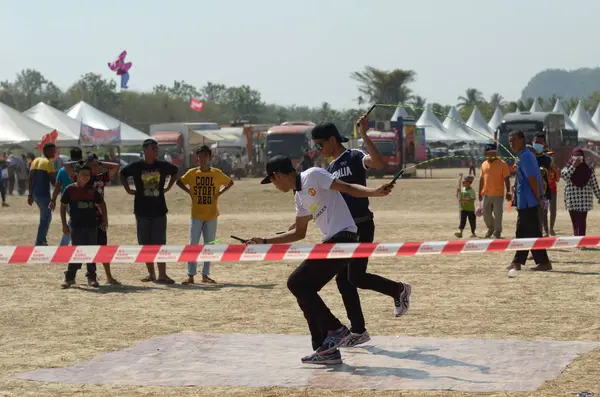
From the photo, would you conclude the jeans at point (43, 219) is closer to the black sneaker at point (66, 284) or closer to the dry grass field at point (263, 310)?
the dry grass field at point (263, 310)

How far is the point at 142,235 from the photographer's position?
46.1 ft

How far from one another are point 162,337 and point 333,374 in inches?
87.3

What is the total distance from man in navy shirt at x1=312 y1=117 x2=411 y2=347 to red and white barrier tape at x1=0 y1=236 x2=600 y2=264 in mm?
258

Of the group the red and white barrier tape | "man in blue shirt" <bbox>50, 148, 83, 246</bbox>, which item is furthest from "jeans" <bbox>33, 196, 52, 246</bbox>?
the red and white barrier tape

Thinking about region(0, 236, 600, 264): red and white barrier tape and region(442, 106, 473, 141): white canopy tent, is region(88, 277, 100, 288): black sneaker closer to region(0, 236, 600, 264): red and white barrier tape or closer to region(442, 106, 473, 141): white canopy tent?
region(0, 236, 600, 264): red and white barrier tape

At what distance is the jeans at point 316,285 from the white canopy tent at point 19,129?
38.8 metres

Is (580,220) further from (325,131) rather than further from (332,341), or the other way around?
(332,341)

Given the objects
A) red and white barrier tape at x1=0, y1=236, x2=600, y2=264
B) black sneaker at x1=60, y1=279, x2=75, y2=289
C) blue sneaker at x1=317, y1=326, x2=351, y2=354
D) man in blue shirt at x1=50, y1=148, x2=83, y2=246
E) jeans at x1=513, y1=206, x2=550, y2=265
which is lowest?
black sneaker at x1=60, y1=279, x2=75, y2=289

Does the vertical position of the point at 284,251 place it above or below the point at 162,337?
above

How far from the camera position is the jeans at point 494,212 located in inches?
773

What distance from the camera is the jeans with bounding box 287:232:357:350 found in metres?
8.32

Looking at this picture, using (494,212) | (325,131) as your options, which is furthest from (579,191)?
(325,131)

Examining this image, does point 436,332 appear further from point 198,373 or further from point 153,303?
point 153,303

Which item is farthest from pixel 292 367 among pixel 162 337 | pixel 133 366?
pixel 162 337
